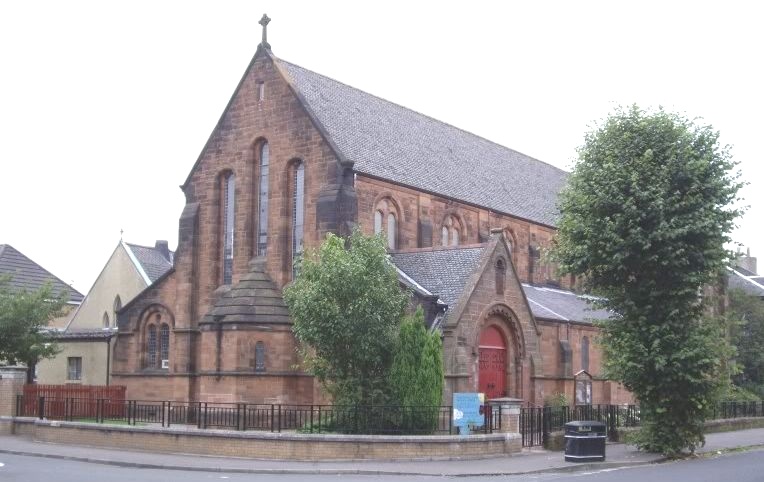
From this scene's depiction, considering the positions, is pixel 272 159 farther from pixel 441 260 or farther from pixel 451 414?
pixel 451 414

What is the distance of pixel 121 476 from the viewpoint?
71.6 feet

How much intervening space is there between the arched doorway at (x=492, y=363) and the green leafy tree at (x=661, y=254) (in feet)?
19.1

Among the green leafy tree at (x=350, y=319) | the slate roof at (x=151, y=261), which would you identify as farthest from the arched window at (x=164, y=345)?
the slate roof at (x=151, y=261)

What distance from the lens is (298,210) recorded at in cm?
3903

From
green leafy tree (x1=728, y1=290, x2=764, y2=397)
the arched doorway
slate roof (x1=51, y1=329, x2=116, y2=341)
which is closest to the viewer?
the arched doorway

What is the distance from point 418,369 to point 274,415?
5772 mm

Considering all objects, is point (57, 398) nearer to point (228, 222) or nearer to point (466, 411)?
point (228, 222)

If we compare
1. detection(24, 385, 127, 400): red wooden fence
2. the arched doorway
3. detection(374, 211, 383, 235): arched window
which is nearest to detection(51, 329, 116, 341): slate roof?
detection(24, 385, 127, 400): red wooden fence

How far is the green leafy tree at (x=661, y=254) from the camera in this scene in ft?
90.8

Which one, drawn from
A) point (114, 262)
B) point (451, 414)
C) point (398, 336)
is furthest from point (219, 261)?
point (114, 262)

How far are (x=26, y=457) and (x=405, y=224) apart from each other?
19.3m

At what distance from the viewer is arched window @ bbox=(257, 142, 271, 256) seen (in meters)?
39.8

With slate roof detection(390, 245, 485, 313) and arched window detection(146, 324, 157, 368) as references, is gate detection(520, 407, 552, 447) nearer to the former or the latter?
slate roof detection(390, 245, 485, 313)

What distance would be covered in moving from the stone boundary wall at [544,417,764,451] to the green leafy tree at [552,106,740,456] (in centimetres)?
249
